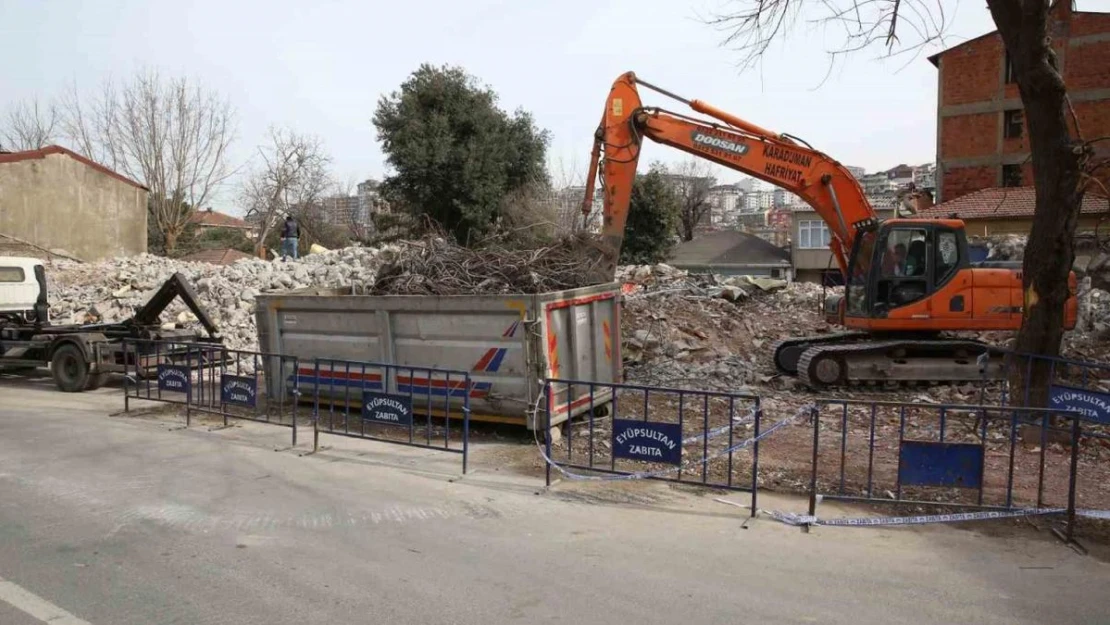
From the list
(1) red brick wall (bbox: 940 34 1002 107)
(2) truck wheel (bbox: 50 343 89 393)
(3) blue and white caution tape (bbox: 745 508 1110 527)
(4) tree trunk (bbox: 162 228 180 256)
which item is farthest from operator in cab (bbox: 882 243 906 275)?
(1) red brick wall (bbox: 940 34 1002 107)

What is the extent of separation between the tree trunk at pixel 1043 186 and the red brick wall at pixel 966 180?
3688 cm

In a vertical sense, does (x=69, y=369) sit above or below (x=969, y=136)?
below

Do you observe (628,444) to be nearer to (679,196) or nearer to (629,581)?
(629,581)

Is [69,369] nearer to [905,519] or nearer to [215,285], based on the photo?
[215,285]

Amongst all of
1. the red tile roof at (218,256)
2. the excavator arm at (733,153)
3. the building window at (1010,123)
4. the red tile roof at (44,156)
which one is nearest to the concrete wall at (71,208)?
the red tile roof at (44,156)

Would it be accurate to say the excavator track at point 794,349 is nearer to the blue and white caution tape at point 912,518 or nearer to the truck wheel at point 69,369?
the blue and white caution tape at point 912,518

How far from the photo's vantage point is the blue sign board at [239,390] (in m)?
9.80

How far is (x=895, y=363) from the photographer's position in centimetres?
1297

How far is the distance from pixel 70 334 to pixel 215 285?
5217mm

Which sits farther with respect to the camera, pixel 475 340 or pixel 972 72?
pixel 972 72

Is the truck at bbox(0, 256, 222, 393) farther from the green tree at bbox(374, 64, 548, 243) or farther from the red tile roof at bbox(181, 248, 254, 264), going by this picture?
the green tree at bbox(374, 64, 548, 243)

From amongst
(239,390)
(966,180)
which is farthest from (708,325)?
(966,180)

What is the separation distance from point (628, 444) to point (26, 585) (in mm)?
4474

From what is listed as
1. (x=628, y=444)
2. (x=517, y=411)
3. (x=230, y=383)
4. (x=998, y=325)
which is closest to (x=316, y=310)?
(x=230, y=383)
